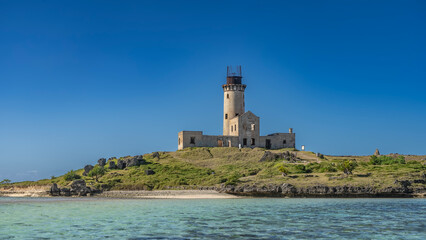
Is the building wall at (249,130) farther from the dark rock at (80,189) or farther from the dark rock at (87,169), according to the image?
the dark rock at (80,189)

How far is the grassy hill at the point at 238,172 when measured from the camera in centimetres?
5484

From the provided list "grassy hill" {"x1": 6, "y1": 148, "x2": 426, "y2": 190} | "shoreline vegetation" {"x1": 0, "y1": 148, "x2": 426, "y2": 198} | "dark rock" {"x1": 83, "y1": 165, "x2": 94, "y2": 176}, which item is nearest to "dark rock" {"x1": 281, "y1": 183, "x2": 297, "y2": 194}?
"shoreline vegetation" {"x1": 0, "y1": 148, "x2": 426, "y2": 198}

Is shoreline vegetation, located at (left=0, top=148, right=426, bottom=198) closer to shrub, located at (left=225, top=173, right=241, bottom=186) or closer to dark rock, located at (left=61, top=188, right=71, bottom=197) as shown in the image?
shrub, located at (left=225, top=173, right=241, bottom=186)

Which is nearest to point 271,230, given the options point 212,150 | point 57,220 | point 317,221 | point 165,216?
point 317,221

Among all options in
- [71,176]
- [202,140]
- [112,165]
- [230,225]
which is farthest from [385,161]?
[230,225]

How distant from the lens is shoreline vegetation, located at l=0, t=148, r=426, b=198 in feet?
168

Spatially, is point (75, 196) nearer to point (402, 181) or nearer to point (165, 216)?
point (165, 216)

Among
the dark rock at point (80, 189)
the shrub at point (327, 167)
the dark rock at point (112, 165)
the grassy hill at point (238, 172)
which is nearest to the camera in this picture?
the grassy hill at point (238, 172)

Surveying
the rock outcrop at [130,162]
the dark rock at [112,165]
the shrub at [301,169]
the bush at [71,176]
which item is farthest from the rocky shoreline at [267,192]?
the rock outcrop at [130,162]

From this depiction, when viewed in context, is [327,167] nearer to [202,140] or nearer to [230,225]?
[202,140]

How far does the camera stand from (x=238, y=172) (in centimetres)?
6681

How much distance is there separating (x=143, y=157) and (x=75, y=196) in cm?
2432

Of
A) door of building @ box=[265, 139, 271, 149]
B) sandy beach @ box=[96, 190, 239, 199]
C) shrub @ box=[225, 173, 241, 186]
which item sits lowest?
sandy beach @ box=[96, 190, 239, 199]

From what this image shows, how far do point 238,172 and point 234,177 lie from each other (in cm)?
597
